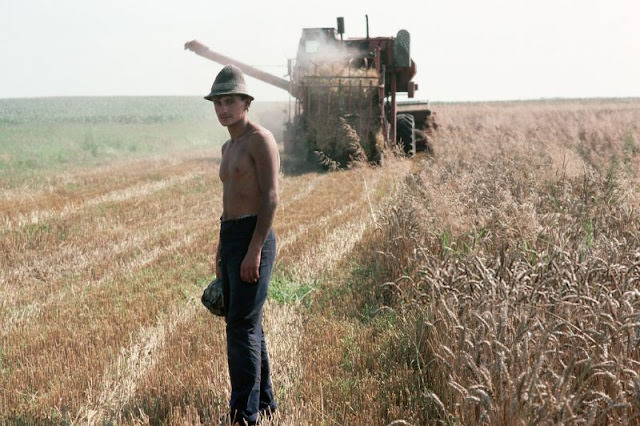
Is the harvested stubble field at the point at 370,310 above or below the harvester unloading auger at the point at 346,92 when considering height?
below

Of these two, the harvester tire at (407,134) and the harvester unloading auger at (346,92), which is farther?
the harvester tire at (407,134)

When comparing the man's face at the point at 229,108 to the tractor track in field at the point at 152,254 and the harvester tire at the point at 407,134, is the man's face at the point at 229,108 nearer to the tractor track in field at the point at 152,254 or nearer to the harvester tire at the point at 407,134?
the tractor track in field at the point at 152,254

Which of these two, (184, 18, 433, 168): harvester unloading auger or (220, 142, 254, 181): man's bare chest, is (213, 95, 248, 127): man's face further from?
(184, 18, 433, 168): harvester unloading auger

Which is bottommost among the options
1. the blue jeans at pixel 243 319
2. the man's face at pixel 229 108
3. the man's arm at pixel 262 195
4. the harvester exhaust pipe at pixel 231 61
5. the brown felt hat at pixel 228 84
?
the blue jeans at pixel 243 319

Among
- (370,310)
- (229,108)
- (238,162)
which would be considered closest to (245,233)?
(238,162)

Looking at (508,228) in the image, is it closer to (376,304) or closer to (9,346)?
(376,304)

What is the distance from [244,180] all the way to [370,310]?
2209 mm

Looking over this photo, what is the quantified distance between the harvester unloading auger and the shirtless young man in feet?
32.0

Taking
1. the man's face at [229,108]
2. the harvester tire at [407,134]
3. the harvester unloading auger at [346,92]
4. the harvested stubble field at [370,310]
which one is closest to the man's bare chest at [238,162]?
the man's face at [229,108]

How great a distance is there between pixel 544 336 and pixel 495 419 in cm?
40

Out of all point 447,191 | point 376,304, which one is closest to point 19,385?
point 376,304

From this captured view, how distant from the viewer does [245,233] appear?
3.22 meters

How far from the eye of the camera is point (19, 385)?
3996 millimetres

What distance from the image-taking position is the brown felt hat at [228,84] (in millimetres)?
3141
